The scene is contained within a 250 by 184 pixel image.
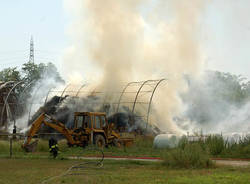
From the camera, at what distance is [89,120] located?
30875 millimetres

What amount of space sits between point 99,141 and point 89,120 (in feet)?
5.54

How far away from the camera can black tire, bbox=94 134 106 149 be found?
30297 mm

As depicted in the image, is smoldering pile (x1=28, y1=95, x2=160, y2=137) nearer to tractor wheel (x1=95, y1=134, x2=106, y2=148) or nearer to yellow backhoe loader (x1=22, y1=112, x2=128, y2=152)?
yellow backhoe loader (x1=22, y1=112, x2=128, y2=152)

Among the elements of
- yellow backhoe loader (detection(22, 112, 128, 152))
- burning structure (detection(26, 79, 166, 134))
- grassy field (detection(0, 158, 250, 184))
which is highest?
burning structure (detection(26, 79, 166, 134))

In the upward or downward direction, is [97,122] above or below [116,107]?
below

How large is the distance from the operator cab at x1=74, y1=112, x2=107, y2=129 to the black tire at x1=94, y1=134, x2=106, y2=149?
792 millimetres

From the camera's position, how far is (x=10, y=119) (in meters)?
50.3

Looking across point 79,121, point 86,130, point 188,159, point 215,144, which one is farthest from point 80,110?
point 188,159

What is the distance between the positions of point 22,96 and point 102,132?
860 inches

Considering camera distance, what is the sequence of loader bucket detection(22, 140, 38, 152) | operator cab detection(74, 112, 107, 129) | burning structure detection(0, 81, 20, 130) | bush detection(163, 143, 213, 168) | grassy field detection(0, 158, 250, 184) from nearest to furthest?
1. grassy field detection(0, 158, 250, 184)
2. bush detection(163, 143, 213, 168)
3. loader bucket detection(22, 140, 38, 152)
4. operator cab detection(74, 112, 107, 129)
5. burning structure detection(0, 81, 20, 130)

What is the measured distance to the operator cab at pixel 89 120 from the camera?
101 feet

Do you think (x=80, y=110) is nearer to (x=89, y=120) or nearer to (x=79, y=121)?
(x=79, y=121)

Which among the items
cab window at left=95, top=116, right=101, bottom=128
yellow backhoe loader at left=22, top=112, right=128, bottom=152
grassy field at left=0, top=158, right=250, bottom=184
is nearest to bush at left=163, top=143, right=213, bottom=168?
grassy field at left=0, top=158, right=250, bottom=184

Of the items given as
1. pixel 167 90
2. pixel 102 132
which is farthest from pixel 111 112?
pixel 102 132
